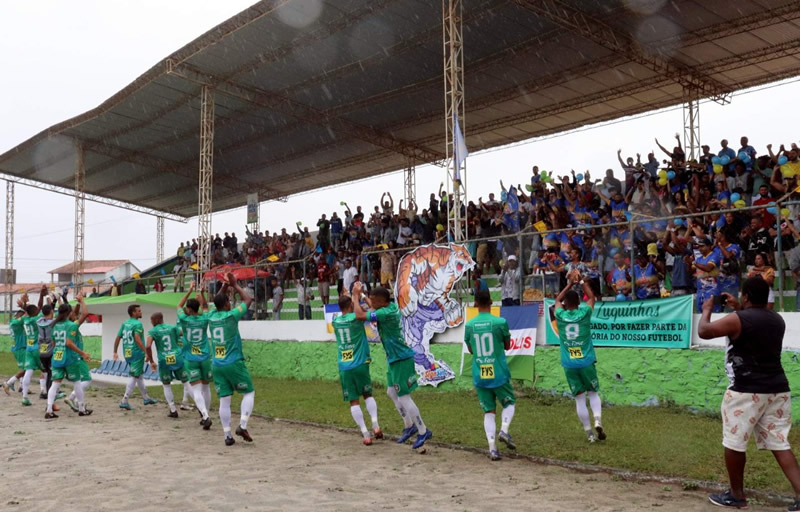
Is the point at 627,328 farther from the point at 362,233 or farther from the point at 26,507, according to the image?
the point at 362,233

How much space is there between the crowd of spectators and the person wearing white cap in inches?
0.8

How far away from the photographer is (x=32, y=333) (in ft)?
50.4

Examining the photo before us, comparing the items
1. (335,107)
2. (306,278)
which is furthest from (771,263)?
(335,107)

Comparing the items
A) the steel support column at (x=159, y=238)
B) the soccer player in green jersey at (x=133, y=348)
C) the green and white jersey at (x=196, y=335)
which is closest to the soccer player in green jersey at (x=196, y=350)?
the green and white jersey at (x=196, y=335)

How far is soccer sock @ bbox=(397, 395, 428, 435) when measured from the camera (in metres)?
8.95

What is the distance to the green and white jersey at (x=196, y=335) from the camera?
11555mm

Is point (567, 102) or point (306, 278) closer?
point (306, 278)

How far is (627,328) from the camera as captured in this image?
1180 cm

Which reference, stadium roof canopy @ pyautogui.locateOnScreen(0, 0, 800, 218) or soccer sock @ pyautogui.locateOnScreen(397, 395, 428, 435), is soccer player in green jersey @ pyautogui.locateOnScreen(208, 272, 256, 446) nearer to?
soccer sock @ pyautogui.locateOnScreen(397, 395, 428, 435)

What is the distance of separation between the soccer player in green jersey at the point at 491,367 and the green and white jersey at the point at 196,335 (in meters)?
5.01

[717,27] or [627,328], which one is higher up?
[717,27]

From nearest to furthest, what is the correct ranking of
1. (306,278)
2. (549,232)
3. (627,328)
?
(627,328) < (549,232) < (306,278)

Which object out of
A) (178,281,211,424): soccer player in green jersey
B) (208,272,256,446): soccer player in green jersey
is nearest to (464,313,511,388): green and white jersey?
(208,272,256,446): soccer player in green jersey

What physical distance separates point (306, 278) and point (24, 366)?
22.2 feet
